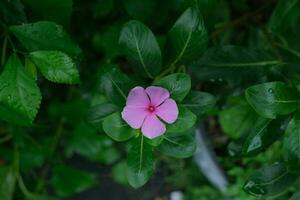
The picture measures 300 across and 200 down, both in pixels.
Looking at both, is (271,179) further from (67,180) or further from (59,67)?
(67,180)

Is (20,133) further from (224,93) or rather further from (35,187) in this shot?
(224,93)

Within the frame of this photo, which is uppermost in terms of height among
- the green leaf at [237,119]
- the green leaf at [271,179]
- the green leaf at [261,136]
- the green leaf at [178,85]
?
the green leaf at [178,85]

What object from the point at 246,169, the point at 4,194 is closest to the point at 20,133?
the point at 4,194

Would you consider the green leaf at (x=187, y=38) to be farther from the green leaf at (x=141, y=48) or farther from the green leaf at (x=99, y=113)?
the green leaf at (x=99, y=113)

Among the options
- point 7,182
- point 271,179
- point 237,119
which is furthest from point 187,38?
point 7,182

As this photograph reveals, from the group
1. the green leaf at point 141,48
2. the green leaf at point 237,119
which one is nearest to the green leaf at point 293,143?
the green leaf at point 141,48

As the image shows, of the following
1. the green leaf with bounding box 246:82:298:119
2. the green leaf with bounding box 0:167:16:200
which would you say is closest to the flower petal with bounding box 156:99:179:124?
the green leaf with bounding box 246:82:298:119

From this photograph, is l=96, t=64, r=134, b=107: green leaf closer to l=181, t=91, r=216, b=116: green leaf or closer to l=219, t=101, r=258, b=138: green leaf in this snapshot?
l=181, t=91, r=216, b=116: green leaf
